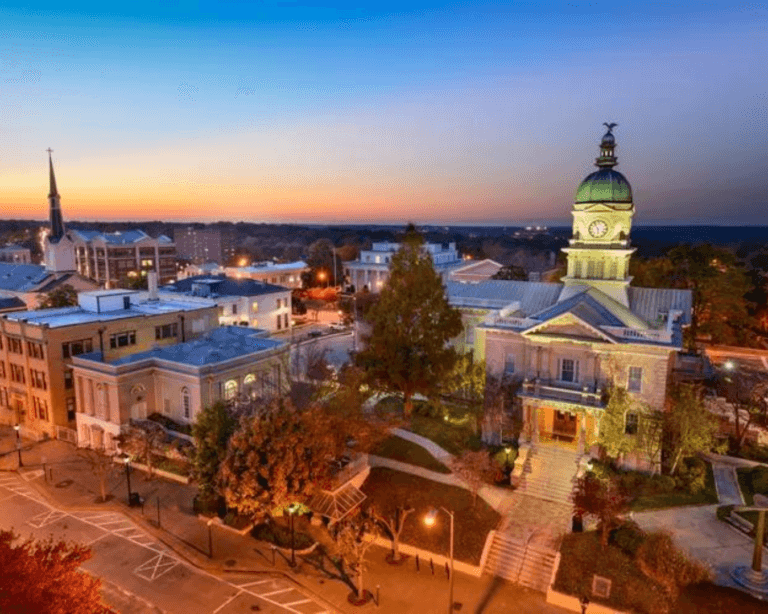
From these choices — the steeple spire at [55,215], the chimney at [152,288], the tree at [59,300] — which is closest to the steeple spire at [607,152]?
the chimney at [152,288]

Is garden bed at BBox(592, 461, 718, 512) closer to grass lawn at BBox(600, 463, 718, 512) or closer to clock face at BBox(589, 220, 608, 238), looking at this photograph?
grass lawn at BBox(600, 463, 718, 512)

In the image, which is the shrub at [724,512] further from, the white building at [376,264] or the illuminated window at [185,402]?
the white building at [376,264]

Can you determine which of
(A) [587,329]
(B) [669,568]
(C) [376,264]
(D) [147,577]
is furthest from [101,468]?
(C) [376,264]

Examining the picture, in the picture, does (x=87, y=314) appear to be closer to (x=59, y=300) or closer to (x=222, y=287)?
(x=59, y=300)

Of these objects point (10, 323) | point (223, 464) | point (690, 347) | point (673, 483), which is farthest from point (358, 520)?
point (690, 347)

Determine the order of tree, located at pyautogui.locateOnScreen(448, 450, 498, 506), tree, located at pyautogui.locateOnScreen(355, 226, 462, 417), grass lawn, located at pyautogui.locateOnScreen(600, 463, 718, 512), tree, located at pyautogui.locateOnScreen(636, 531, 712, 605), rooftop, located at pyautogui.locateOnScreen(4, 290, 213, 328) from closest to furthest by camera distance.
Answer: tree, located at pyautogui.locateOnScreen(636, 531, 712, 605) < tree, located at pyautogui.locateOnScreen(448, 450, 498, 506) < grass lawn, located at pyautogui.locateOnScreen(600, 463, 718, 512) < tree, located at pyautogui.locateOnScreen(355, 226, 462, 417) < rooftop, located at pyautogui.locateOnScreen(4, 290, 213, 328)

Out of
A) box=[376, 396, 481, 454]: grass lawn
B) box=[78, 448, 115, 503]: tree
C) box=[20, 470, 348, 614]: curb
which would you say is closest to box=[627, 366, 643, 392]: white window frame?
box=[376, 396, 481, 454]: grass lawn
